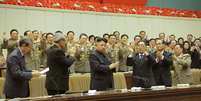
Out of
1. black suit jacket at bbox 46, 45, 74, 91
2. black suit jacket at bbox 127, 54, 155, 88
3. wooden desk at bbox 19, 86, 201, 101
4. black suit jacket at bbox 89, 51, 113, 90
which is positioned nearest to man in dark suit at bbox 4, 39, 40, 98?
black suit jacket at bbox 46, 45, 74, 91

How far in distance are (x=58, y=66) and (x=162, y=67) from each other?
7.40 ft

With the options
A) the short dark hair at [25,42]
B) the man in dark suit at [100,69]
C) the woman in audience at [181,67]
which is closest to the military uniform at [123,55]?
the woman in audience at [181,67]

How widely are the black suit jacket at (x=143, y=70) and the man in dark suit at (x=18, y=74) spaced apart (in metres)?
2.14

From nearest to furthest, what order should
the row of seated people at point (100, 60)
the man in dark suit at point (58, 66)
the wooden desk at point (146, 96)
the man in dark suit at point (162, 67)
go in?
the wooden desk at point (146, 96)
the row of seated people at point (100, 60)
the man in dark suit at point (58, 66)
the man in dark suit at point (162, 67)

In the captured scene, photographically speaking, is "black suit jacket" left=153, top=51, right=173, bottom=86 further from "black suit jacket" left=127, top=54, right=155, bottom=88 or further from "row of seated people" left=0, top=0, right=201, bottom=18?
"row of seated people" left=0, top=0, right=201, bottom=18

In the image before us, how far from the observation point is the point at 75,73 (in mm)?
8562

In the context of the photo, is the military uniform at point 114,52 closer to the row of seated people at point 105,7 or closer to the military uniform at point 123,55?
the military uniform at point 123,55

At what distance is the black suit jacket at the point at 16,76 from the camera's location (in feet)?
17.6

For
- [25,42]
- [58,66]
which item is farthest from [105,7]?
[25,42]

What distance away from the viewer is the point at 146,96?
493cm

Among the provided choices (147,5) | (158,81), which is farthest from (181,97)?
(147,5)

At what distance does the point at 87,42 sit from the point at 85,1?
3.08 m

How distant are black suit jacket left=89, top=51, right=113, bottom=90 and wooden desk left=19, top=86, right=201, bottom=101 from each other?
4.48ft

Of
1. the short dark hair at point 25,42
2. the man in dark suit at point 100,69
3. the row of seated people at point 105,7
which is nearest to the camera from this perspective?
the short dark hair at point 25,42
